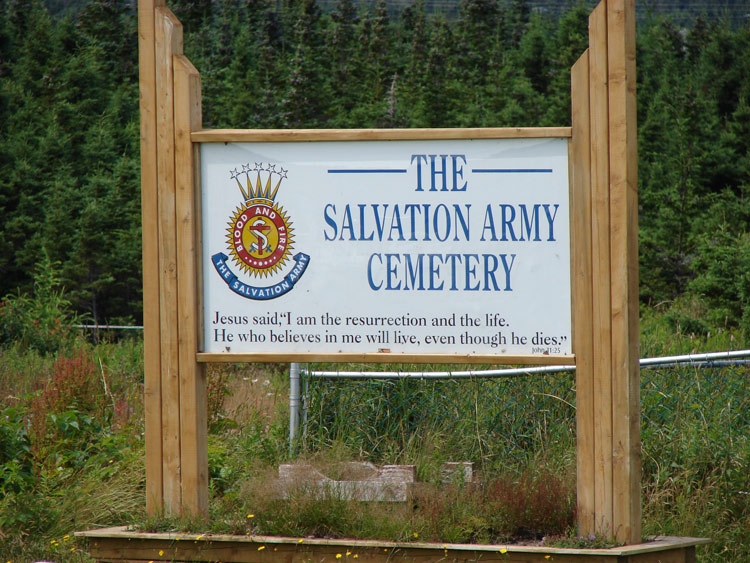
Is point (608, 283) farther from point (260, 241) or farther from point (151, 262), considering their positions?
point (151, 262)

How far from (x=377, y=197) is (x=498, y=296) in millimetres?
788

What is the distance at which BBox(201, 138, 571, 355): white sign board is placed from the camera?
3.80m

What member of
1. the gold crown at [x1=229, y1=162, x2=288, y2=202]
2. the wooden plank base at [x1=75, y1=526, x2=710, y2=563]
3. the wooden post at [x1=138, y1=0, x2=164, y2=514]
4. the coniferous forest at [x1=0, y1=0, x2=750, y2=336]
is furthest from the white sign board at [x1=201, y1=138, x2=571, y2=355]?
the coniferous forest at [x1=0, y1=0, x2=750, y2=336]

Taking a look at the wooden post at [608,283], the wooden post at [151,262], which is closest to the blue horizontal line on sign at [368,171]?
the wooden post at [608,283]

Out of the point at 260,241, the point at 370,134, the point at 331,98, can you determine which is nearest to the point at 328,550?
the point at 260,241

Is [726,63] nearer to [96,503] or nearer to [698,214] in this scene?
[698,214]

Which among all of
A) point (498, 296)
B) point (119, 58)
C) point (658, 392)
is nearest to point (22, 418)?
point (498, 296)

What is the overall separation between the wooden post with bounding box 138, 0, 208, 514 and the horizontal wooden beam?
19cm

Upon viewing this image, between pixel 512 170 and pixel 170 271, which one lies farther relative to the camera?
pixel 170 271

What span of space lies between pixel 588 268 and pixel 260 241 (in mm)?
1661

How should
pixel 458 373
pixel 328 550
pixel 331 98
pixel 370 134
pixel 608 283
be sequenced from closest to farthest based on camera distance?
pixel 608 283, pixel 328 550, pixel 370 134, pixel 458 373, pixel 331 98

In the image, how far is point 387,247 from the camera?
3934 mm

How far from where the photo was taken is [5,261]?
15883mm

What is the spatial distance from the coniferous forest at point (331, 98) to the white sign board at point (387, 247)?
6.70 m
